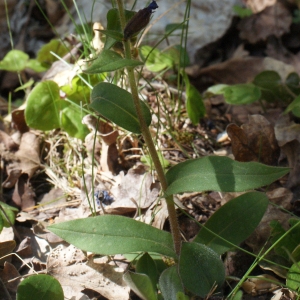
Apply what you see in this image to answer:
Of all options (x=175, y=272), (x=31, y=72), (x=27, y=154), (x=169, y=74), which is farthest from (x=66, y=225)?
(x=31, y=72)

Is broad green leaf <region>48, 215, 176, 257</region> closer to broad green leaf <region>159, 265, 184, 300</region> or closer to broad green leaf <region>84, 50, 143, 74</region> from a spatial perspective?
broad green leaf <region>159, 265, 184, 300</region>

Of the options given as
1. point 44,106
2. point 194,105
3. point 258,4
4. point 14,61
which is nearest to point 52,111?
point 44,106

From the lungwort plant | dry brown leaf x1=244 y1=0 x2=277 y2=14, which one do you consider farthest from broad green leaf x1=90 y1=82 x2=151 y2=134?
dry brown leaf x1=244 y1=0 x2=277 y2=14

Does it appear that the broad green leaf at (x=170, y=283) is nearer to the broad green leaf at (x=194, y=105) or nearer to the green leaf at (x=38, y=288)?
the green leaf at (x=38, y=288)

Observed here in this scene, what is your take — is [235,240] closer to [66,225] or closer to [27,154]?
[66,225]

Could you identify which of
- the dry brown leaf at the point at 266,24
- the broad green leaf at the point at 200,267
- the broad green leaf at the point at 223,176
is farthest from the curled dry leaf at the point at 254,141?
the dry brown leaf at the point at 266,24
